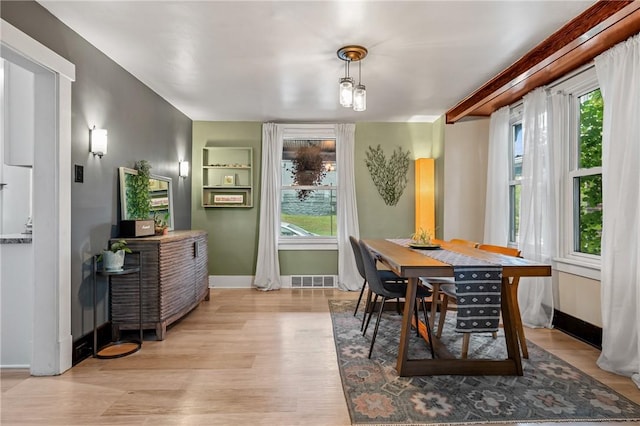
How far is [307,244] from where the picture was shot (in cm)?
546

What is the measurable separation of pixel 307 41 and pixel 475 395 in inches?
109

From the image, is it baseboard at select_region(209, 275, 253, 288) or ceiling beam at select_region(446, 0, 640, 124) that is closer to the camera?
ceiling beam at select_region(446, 0, 640, 124)

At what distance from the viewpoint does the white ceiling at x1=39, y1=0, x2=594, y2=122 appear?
2383mm

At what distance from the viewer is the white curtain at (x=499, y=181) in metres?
4.20

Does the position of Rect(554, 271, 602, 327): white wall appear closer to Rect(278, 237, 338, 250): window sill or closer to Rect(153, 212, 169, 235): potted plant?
Rect(278, 237, 338, 250): window sill

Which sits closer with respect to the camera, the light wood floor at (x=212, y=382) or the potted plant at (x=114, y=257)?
the light wood floor at (x=212, y=382)

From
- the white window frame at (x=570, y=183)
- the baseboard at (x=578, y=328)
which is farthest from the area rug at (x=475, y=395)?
the white window frame at (x=570, y=183)

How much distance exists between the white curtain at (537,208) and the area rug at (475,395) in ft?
2.37

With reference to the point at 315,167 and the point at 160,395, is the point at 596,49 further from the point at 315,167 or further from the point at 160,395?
the point at 160,395

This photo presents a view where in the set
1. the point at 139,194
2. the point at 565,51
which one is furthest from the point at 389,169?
the point at 139,194

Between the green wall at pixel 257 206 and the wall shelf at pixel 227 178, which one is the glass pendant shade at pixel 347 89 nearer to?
the green wall at pixel 257 206

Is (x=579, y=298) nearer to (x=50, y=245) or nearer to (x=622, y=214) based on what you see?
(x=622, y=214)

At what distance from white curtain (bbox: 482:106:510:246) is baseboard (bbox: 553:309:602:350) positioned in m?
0.96

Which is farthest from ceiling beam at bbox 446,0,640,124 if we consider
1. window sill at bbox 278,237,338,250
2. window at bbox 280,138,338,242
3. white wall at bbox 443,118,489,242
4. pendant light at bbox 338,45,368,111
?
window sill at bbox 278,237,338,250
